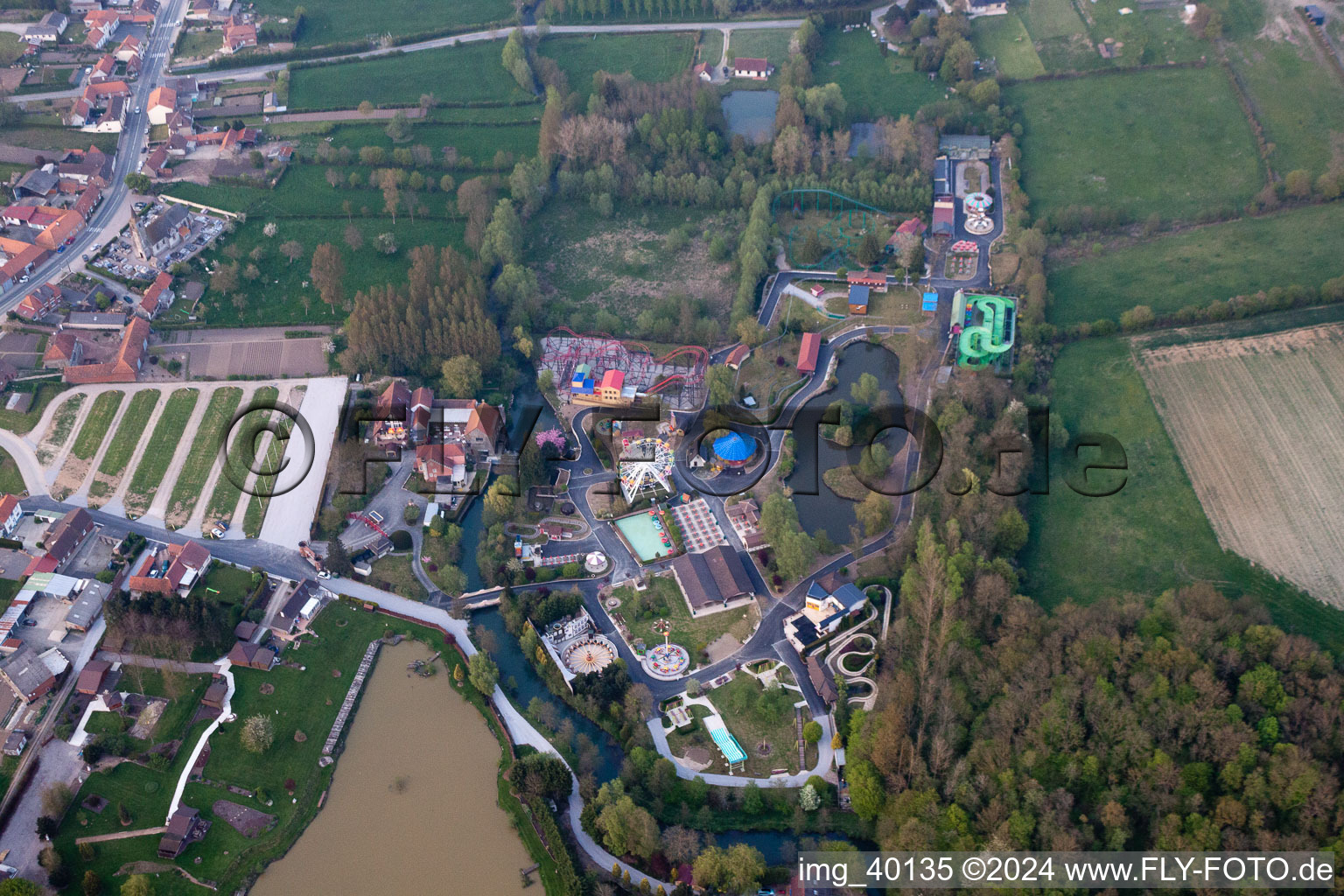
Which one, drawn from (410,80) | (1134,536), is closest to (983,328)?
(1134,536)

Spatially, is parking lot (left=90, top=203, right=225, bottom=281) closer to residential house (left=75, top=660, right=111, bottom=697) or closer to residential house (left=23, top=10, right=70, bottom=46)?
residential house (left=23, top=10, right=70, bottom=46)

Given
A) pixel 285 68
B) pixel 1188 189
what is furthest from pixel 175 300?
pixel 1188 189

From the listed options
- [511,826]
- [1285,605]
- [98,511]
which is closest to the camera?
[511,826]

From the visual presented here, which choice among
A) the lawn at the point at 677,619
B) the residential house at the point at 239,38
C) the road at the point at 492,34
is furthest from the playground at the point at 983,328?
the residential house at the point at 239,38

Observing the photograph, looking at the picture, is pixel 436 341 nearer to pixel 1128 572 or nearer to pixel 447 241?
pixel 447 241

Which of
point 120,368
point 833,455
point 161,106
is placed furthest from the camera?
point 161,106

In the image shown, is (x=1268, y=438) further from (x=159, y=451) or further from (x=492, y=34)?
(x=492, y=34)

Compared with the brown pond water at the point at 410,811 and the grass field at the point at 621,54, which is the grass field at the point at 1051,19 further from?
the brown pond water at the point at 410,811

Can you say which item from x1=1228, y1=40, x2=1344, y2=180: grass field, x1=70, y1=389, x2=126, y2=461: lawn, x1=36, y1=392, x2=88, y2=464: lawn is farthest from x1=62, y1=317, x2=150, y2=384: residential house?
x1=1228, y1=40, x2=1344, y2=180: grass field
